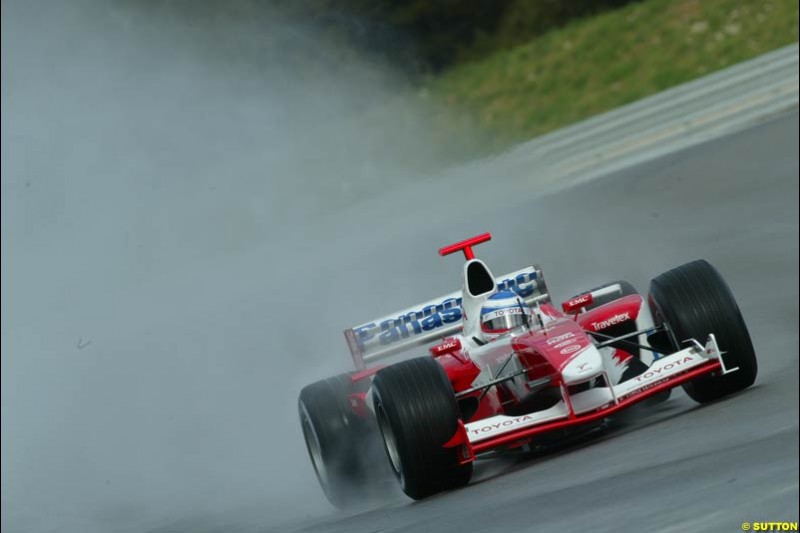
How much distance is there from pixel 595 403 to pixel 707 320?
2.69ft

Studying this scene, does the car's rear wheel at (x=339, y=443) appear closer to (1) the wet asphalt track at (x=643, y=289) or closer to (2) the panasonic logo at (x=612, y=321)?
(1) the wet asphalt track at (x=643, y=289)

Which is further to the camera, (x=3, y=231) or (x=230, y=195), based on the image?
(x=230, y=195)

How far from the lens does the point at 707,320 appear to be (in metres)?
8.40

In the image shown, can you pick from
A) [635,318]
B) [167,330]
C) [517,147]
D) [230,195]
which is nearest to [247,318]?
[167,330]

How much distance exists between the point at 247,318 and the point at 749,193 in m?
5.56

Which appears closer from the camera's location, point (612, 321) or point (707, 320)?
point (707, 320)

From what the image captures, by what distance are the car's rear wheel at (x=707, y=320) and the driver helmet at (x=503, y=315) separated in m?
0.99

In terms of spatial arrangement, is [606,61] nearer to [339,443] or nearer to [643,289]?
[643,289]

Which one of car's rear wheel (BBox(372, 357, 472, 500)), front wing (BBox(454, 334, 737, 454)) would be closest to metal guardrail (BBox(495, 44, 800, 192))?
front wing (BBox(454, 334, 737, 454))

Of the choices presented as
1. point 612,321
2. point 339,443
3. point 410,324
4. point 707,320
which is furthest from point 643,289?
point 707,320

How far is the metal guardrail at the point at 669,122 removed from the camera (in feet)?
58.7

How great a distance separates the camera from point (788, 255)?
1218cm

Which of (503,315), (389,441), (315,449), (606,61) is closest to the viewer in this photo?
(389,441)

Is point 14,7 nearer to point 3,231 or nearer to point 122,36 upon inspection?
point 122,36
